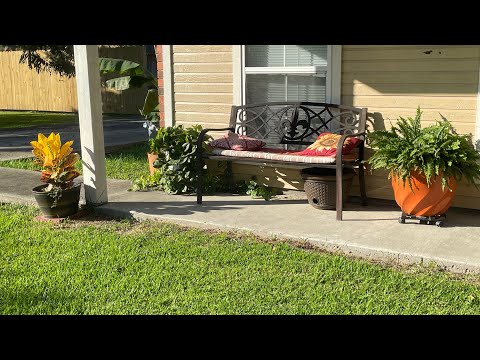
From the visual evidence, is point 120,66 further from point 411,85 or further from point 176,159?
point 411,85

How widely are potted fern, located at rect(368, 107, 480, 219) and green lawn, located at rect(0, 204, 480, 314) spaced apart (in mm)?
1067

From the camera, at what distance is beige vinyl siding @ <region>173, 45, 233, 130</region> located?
21.8ft

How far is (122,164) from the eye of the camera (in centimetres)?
898

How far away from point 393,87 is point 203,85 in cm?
257

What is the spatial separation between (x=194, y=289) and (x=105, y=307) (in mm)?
628

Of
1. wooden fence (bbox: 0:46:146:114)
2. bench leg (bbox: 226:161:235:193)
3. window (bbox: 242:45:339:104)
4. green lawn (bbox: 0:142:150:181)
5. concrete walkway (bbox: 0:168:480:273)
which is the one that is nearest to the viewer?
concrete walkway (bbox: 0:168:480:273)

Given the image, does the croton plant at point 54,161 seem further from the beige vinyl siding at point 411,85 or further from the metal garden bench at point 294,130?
the beige vinyl siding at point 411,85

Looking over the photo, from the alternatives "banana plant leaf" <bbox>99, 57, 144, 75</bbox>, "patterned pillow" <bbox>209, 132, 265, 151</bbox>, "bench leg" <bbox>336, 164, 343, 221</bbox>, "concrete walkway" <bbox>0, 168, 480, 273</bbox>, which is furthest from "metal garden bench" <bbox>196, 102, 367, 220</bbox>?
"banana plant leaf" <bbox>99, 57, 144, 75</bbox>

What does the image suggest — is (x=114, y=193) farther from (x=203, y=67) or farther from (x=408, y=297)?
(x=408, y=297)

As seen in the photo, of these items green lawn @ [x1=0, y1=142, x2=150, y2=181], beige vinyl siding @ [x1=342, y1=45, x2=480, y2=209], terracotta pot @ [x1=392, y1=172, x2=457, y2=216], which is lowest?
green lawn @ [x1=0, y1=142, x2=150, y2=181]

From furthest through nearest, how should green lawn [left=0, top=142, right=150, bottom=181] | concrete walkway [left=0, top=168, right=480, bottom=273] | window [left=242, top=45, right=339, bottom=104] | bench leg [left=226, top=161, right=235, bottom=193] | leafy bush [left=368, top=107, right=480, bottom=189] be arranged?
1. green lawn [left=0, top=142, right=150, bottom=181]
2. bench leg [left=226, top=161, right=235, bottom=193]
3. window [left=242, top=45, right=339, bottom=104]
4. leafy bush [left=368, top=107, right=480, bottom=189]
5. concrete walkway [left=0, top=168, right=480, bottom=273]

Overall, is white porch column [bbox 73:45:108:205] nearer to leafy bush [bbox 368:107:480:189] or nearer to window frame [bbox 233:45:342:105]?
window frame [bbox 233:45:342:105]

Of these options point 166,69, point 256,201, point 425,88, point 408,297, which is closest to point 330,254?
point 408,297

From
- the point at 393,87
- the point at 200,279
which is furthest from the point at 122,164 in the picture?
the point at 200,279
